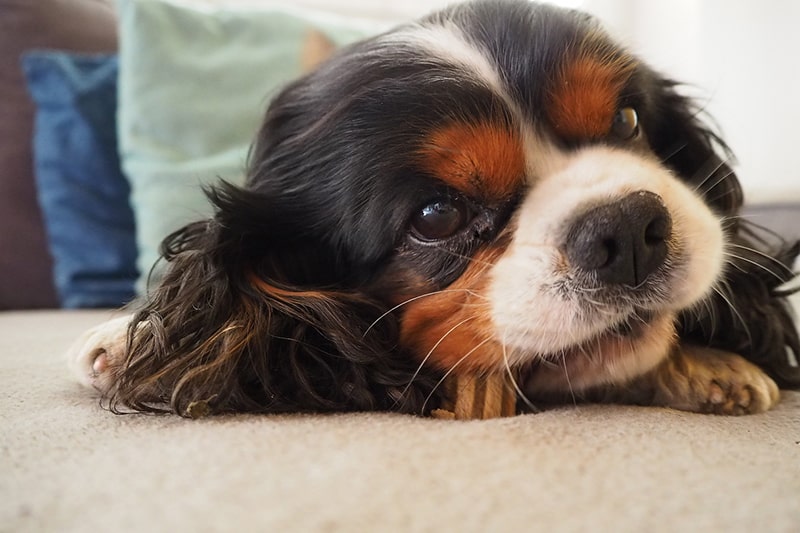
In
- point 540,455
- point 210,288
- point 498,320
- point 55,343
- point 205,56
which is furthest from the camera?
point 205,56

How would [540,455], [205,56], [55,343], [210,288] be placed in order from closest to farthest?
[540,455] < [210,288] < [55,343] < [205,56]

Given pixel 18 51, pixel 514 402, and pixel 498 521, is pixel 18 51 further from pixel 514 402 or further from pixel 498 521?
pixel 498 521

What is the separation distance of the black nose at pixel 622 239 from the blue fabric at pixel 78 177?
171cm

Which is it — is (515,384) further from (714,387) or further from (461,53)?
(461,53)

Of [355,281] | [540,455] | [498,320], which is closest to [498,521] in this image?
[540,455]

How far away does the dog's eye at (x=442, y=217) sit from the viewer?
1.05m

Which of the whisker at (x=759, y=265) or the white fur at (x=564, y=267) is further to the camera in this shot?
the whisker at (x=759, y=265)

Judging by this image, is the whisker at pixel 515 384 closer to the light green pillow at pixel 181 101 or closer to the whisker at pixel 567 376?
the whisker at pixel 567 376

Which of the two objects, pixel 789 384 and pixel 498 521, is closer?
pixel 498 521

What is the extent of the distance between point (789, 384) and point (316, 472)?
34.4 inches

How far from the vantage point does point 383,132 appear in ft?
3.50

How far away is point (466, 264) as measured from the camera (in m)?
1.06

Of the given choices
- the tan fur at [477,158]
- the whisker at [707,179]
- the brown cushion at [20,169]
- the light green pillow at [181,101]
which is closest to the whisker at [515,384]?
the tan fur at [477,158]

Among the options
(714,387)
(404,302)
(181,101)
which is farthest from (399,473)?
(181,101)
